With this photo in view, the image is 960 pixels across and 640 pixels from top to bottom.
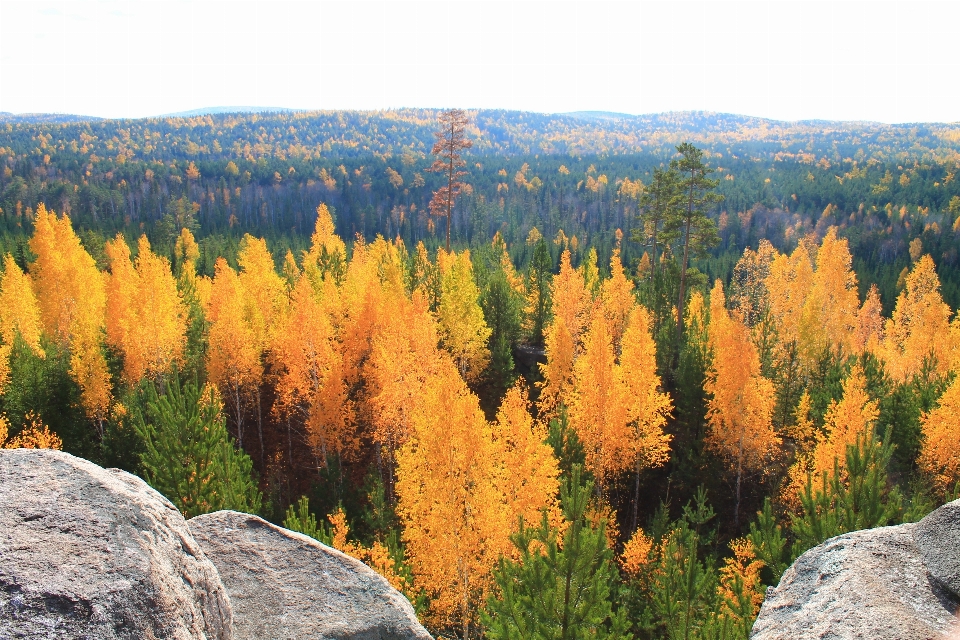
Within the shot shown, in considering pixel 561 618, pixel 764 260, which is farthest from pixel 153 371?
pixel 764 260

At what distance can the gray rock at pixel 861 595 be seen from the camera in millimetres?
6012

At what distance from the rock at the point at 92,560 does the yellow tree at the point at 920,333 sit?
1736 inches

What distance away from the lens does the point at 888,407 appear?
1088 inches

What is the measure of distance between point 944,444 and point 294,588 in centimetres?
2719

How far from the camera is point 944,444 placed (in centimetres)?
2361

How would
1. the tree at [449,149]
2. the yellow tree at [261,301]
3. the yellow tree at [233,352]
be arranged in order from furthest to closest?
the tree at [449,149]
the yellow tree at [261,301]
the yellow tree at [233,352]

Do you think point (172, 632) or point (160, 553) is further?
point (160, 553)

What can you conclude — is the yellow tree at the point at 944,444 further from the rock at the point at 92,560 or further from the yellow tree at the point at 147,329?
the yellow tree at the point at 147,329

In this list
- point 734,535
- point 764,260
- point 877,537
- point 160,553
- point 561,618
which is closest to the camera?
point 160,553

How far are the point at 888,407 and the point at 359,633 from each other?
29487mm

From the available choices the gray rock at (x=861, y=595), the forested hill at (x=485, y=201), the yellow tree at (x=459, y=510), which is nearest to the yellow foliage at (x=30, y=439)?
the yellow tree at (x=459, y=510)

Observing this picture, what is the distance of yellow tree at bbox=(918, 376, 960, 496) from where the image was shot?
23.5 m

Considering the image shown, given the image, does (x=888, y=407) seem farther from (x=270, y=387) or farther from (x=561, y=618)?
(x=270, y=387)

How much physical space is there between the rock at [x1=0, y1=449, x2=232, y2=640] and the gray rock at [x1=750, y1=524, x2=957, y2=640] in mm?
6794
